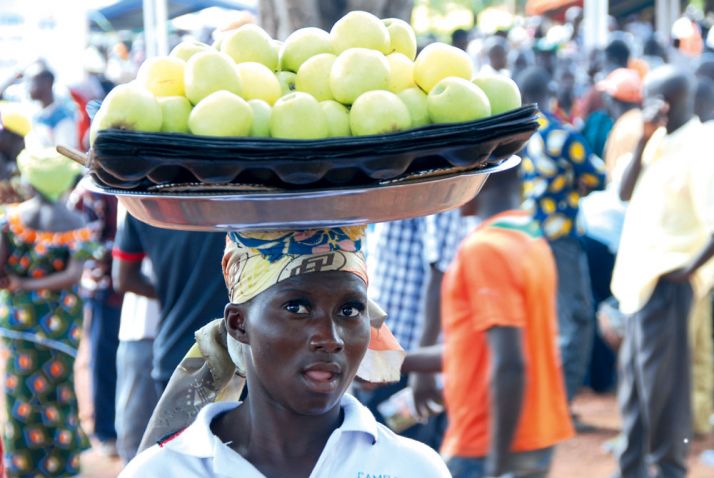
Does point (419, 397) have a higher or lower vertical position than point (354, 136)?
lower

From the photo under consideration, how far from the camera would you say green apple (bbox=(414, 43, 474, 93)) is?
72.7 inches

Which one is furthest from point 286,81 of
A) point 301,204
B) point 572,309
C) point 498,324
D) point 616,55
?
point 616,55

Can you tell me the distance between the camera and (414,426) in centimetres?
450

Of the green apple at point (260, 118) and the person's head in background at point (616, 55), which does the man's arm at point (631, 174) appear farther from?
the person's head in background at point (616, 55)

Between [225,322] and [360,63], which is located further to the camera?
[225,322]

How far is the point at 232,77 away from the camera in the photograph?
1759 millimetres

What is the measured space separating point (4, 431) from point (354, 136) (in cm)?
475

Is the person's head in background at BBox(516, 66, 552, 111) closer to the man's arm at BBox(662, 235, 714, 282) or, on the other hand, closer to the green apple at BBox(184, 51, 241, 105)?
the man's arm at BBox(662, 235, 714, 282)

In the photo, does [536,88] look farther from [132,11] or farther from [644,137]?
[132,11]

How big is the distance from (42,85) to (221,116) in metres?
7.83

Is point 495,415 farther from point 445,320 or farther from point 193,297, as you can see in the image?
point 193,297

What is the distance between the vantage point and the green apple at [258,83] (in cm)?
179

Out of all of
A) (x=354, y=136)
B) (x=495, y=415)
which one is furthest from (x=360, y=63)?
(x=495, y=415)

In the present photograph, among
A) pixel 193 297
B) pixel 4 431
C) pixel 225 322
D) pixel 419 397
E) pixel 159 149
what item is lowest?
pixel 4 431
